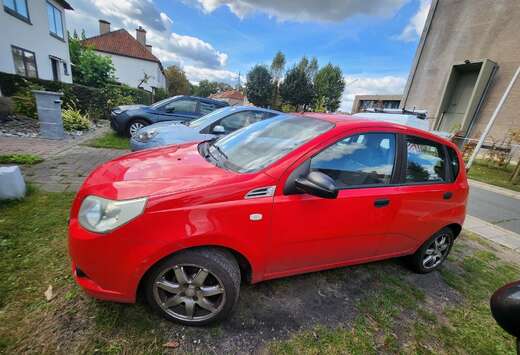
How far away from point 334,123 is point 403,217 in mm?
1171

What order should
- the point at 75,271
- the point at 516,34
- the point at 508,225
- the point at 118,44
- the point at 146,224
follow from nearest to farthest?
the point at 146,224 < the point at 75,271 < the point at 508,225 < the point at 516,34 < the point at 118,44

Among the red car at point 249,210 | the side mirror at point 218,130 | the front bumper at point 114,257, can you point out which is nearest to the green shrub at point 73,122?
the side mirror at point 218,130

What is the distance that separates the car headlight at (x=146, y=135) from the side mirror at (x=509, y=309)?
4.99 m

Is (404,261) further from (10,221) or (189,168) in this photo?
(10,221)

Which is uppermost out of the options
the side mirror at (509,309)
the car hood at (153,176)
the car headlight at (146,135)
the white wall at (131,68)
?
the white wall at (131,68)

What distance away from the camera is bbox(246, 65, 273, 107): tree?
38.4m

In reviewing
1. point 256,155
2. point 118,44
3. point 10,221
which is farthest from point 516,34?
point 118,44

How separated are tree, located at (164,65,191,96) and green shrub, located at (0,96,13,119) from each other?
47.9 meters

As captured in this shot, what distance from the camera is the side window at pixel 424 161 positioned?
2383 millimetres

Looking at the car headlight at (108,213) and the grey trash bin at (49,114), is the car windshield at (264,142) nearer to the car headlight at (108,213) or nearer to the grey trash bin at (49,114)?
the car headlight at (108,213)

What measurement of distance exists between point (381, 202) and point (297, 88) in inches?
1474

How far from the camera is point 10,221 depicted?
2.70m

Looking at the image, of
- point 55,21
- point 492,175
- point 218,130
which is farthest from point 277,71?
point 218,130

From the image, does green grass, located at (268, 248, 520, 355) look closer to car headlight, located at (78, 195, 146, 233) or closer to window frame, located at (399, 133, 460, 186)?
window frame, located at (399, 133, 460, 186)
